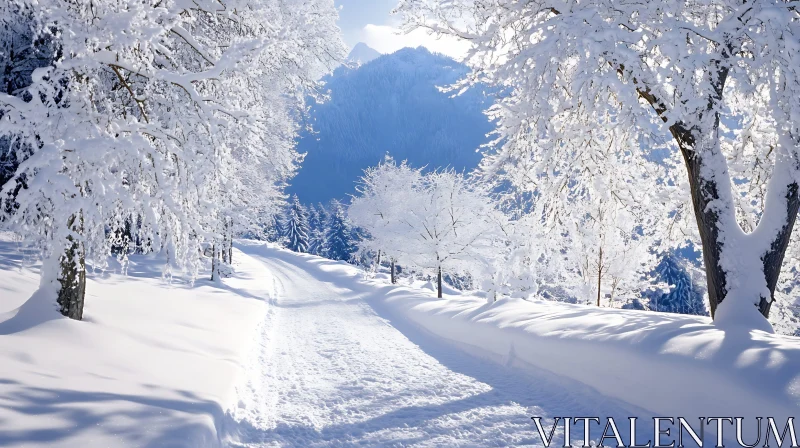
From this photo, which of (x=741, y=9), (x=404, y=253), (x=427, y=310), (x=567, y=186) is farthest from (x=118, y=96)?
(x=404, y=253)

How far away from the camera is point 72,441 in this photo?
2963 mm

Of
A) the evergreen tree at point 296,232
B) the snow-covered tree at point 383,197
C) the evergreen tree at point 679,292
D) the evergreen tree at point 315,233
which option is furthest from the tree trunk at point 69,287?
the evergreen tree at point 315,233

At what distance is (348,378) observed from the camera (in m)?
6.18

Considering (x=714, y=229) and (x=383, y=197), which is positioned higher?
(x=383, y=197)

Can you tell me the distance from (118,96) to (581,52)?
6077 mm

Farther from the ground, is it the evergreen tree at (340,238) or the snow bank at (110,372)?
the evergreen tree at (340,238)

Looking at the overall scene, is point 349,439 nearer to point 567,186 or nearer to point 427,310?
point 567,186

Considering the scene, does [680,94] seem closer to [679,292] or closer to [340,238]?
[679,292]

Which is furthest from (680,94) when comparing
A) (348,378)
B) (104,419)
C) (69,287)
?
(69,287)

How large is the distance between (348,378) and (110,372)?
3.15 meters

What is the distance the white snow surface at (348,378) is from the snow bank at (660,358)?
0.02 meters

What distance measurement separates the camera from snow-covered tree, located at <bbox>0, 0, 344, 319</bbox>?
3.81 meters

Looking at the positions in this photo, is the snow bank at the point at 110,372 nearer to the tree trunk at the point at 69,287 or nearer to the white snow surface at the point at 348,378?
the white snow surface at the point at 348,378

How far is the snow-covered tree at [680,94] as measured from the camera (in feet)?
14.0
